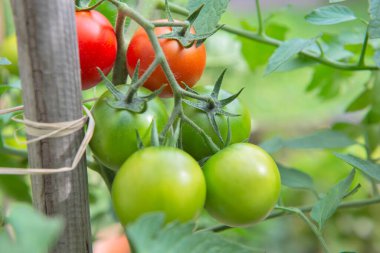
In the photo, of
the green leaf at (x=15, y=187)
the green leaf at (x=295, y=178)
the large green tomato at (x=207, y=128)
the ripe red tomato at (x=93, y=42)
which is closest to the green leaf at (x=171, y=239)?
the large green tomato at (x=207, y=128)

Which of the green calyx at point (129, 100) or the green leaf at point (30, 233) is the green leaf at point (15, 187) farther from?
the green leaf at point (30, 233)

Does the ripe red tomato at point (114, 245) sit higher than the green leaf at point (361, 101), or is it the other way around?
the green leaf at point (361, 101)

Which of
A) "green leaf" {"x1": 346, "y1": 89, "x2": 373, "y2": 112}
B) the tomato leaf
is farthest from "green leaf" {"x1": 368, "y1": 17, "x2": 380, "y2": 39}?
"green leaf" {"x1": 346, "y1": 89, "x2": 373, "y2": 112}

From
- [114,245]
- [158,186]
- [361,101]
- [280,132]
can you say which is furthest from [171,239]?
[280,132]

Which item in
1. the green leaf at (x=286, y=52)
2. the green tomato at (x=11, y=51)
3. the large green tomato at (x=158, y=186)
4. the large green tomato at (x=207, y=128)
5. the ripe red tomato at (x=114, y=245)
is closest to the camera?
the large green tomato at (x=158, y=186)

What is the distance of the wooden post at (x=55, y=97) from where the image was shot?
20.2 inches

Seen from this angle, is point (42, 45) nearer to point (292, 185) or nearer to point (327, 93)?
point (292, 185)

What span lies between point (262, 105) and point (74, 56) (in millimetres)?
2867

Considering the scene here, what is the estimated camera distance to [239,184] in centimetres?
53

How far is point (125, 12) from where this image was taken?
569mm

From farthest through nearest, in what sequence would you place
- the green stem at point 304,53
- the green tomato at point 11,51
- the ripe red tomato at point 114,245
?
the ripe red tomato at point 114,245 < the green tomato at point 11,51 < the green stem at point 304,53

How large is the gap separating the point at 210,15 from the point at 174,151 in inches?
6.1

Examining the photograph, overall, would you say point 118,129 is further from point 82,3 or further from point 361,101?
point 361,101

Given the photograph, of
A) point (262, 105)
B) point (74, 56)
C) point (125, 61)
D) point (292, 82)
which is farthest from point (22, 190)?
point (292, 82)
